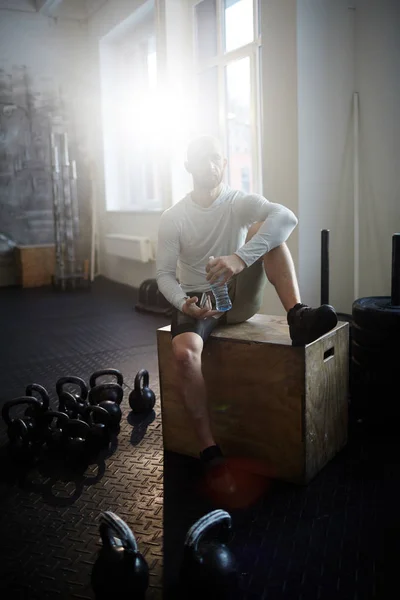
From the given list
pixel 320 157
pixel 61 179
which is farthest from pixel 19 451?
pixel 61 179

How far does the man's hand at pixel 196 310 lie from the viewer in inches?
75.2

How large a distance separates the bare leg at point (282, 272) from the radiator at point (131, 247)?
140 inches

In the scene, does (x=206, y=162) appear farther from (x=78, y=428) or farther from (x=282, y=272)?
(x=78, y=428)

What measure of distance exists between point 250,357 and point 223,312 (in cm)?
27

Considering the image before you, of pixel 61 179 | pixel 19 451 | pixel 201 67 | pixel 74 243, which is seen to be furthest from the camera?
pixel 74 243

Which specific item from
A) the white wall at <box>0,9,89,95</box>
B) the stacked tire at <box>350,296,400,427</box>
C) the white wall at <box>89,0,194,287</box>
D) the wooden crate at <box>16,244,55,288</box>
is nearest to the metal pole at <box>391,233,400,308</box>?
the stacked tire at <box>350,296,400,427</box>

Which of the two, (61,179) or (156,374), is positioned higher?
(61,179)

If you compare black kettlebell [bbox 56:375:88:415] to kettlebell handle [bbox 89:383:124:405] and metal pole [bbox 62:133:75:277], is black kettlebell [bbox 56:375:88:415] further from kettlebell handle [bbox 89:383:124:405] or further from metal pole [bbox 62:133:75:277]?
metal pole [bbox 62:133:75:277]

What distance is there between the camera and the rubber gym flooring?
1.38 meters

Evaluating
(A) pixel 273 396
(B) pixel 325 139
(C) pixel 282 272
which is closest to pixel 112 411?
(A) pixel 273 396

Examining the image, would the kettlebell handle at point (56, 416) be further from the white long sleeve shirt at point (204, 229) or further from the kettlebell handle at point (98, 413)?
the white long sleeve shirt at point (204, 229)

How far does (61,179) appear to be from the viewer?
20.4 feet

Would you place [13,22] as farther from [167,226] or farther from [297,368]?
[297,368]

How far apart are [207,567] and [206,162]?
130 cm
